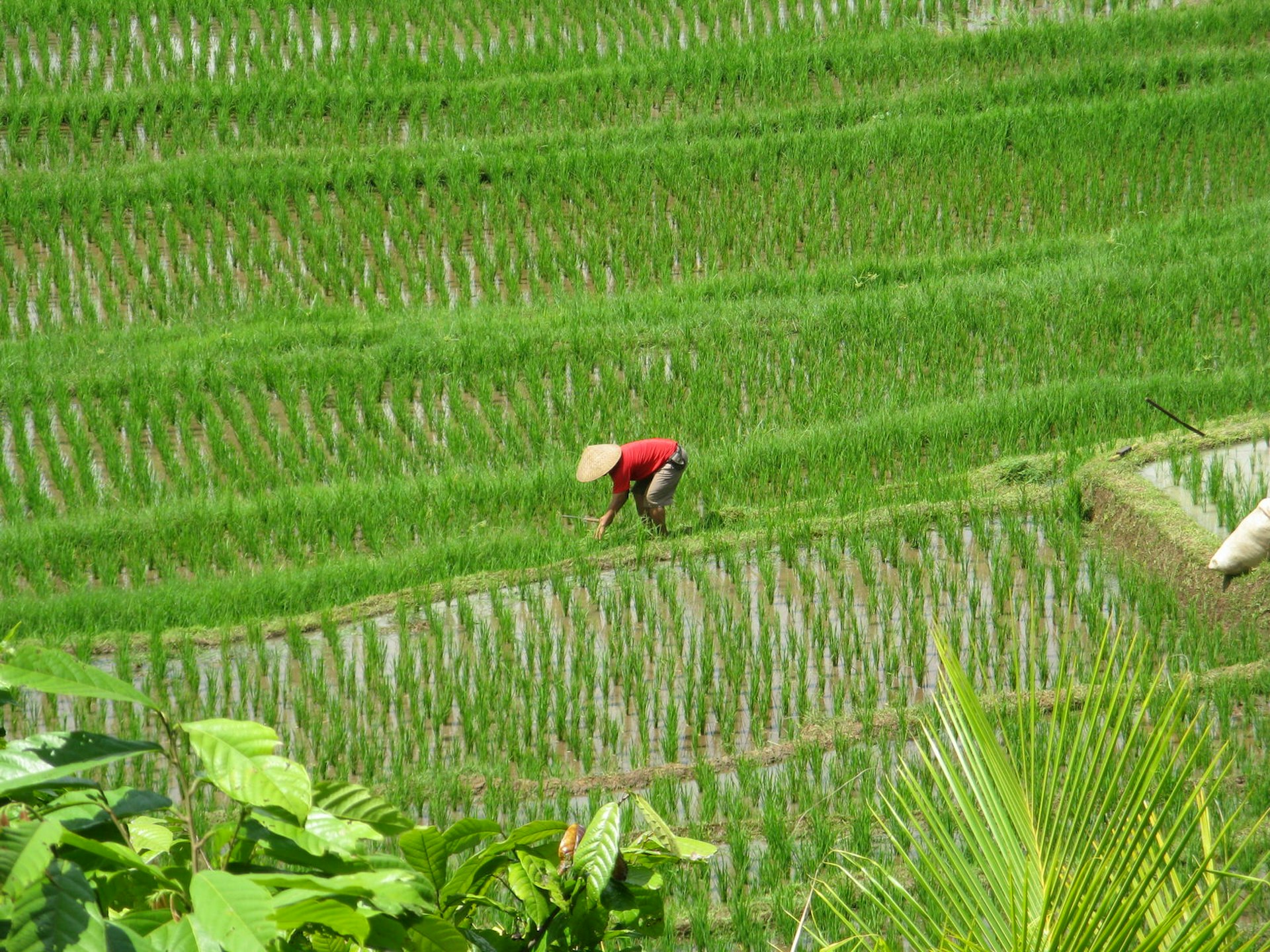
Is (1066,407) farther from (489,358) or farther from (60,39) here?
(60,39)

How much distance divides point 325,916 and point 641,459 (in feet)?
16.1

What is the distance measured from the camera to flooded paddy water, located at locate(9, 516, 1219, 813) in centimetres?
451

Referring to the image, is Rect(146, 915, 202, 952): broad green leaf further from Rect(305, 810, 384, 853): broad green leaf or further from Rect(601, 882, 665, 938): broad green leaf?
Rect(601, 882, 665, 938): broad green leaf

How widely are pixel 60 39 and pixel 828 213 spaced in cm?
643

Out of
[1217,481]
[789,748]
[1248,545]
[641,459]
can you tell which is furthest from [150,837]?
[1217,481]

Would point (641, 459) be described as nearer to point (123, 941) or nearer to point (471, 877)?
point (471, 877)

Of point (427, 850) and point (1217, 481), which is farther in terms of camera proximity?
point (1217, 481)

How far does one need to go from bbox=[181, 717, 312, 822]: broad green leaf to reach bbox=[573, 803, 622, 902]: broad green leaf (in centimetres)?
37

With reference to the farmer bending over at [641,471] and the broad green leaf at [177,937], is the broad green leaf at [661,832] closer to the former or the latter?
the broad green leaf at [177,937]

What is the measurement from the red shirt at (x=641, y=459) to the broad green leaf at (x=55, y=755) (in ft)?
15.7

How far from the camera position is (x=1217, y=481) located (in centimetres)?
571

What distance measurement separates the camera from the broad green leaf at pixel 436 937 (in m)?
1.12

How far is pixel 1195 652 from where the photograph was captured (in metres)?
4.59

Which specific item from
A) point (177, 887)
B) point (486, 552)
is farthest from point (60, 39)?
point (177, 887)
